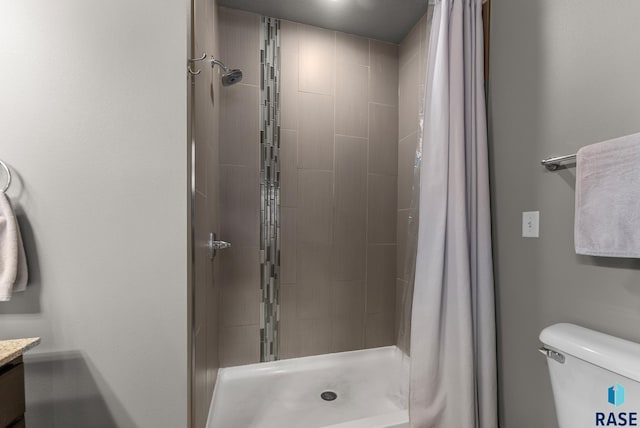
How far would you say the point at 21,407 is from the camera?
725mm

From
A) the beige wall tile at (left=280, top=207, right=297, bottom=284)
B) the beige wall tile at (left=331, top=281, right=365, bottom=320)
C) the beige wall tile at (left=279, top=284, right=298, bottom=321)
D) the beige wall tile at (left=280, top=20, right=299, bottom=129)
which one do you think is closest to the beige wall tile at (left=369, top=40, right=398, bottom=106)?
the beige wall tile at (left=280, top=20, right=299, bottom=129)

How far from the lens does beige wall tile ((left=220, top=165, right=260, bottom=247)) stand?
1809 millimetres

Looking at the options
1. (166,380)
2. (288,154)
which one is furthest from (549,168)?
(166,380)

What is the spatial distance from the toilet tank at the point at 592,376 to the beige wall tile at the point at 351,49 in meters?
1.98

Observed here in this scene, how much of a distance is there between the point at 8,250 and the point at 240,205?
112 centimetres

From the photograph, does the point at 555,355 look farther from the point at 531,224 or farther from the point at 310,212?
the point at 310,212

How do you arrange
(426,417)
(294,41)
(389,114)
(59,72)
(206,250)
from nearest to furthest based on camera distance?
(59,72)
(426,417)
(206,250)
(294,41)
(389,114)

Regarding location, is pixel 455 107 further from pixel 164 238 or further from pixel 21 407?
pixel 21 407

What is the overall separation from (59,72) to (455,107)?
1.51 metres

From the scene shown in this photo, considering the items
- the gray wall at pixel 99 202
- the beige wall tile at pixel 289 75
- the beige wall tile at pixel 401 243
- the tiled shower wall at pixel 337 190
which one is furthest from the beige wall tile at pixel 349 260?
the gray wall at pixel 99 202

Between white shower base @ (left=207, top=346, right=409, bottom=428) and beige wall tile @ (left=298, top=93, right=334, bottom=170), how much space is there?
1.42m

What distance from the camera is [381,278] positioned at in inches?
82.5

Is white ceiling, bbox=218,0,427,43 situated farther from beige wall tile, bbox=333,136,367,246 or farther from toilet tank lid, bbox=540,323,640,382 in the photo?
toilet tank lid, bbox=540,323,640,382

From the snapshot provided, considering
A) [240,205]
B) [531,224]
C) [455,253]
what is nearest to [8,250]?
[240,205]
